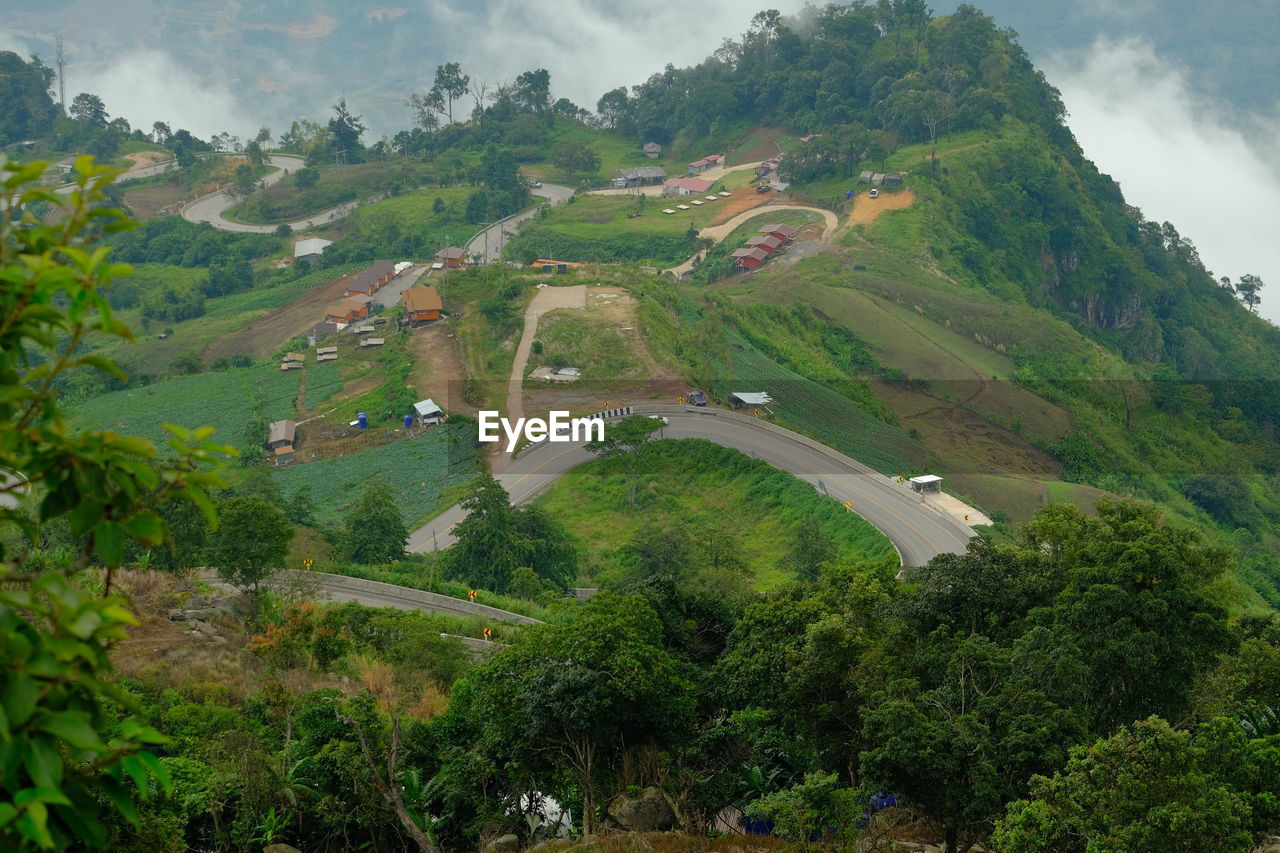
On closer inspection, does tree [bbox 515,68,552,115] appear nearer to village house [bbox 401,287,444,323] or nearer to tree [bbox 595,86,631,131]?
tree [bbox 595,86,631,131]

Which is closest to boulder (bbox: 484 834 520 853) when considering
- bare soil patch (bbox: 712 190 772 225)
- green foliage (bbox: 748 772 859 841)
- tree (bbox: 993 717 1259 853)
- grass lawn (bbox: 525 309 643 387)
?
green foliage (bbox: 748 772 859 841)

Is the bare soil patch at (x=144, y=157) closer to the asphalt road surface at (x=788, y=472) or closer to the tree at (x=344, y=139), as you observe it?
the tree at (x=344, y=139)

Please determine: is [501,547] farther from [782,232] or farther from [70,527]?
[782,232]

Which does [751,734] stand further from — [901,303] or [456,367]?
[901,303]

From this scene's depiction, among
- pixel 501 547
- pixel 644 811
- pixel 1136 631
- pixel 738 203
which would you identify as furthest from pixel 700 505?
pixel 738 203

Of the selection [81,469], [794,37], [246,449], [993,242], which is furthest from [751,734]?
[794,37]

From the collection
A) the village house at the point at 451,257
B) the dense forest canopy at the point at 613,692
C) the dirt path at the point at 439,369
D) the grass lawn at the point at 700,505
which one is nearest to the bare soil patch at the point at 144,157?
the village house at the point at 451,257
